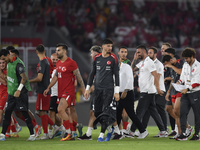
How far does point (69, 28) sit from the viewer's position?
22.4 m

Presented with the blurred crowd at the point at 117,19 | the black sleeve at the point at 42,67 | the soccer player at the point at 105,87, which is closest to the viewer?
the soccer player at the point at 105,87

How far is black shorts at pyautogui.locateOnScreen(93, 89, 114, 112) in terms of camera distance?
8188 mm

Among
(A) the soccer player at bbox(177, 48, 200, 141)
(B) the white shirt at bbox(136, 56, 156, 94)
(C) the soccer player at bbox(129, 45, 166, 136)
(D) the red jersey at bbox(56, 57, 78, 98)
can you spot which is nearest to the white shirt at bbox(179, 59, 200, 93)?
(A) the soccer player at bbox(177, 48, 200, 141)

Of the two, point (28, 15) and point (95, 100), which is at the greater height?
point (28, 15)

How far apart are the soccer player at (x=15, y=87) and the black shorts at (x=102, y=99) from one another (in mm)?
1648

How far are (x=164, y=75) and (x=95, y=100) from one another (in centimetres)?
289

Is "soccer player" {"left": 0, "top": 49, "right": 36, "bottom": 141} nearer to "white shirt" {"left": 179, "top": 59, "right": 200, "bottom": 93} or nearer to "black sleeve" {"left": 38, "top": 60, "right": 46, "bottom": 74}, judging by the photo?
"black sleeve" {"left": 38, "top": 60, "right": 46, "bottom": 74}

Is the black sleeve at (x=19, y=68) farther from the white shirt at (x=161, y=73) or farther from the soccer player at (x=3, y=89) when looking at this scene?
the white shirt at (x=161, y=73)

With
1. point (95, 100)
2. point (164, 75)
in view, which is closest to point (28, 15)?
point (164, 75)

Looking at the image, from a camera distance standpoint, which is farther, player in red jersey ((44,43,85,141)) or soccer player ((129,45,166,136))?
soccer player ((129,45,166,136))

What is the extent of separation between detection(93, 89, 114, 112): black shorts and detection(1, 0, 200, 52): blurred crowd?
42.4ft

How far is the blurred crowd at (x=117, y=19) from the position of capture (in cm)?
2156

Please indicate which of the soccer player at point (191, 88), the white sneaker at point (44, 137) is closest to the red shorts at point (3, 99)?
the white sneaker at point (44, 137)

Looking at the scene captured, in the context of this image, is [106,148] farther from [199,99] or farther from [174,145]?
[199,99]
